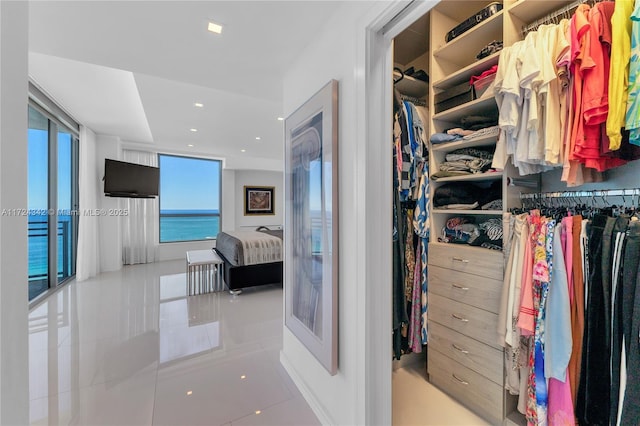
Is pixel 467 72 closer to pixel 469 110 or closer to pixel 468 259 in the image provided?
pixel 469 110

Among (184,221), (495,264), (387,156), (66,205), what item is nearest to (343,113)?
(387,156)

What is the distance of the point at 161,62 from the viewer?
192 cm

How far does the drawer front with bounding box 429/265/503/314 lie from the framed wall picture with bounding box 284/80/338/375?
840 millimetres

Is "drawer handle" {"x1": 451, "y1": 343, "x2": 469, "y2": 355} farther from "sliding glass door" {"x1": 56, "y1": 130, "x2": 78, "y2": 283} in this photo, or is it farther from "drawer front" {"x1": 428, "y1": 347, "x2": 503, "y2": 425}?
"sliding glass door" {"x1": 56, "y1": 130, "x2": 78, "y2": 283}

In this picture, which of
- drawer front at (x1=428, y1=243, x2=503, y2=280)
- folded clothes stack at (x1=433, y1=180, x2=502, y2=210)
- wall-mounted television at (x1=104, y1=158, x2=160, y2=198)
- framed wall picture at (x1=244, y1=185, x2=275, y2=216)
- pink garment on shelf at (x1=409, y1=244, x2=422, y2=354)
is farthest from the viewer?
framed wall picture at (x1=244, y1=185, x2=275, y2=216)

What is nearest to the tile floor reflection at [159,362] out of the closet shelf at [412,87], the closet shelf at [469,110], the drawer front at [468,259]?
the drawer front at [468,259]

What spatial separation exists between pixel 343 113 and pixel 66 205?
517 centimetres

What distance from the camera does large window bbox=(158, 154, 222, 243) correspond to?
6.58 m

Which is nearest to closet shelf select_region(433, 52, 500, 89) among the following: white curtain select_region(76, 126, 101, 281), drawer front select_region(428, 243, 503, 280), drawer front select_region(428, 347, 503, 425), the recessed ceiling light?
drawer front select_region(428, 243, 503, 280)

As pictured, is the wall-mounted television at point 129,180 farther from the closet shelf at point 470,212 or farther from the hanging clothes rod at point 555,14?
the hanging clothes rod at point 555,14

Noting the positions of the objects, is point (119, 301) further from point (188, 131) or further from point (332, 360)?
point (332, 360)

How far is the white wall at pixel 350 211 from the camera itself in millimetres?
1258

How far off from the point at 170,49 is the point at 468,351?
273 centimetres

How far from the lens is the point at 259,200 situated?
301 inches
